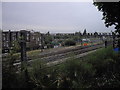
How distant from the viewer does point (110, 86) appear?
370cm

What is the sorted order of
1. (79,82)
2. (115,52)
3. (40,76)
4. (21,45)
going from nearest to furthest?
(79,82) < (40,76) < (21,45) < (115,52)

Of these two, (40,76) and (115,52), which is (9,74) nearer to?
(40,76)

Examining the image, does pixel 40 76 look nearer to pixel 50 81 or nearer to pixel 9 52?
pixel 50 81

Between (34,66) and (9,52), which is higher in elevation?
(9,52)

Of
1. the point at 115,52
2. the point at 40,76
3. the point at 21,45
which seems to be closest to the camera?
the point at 40,76

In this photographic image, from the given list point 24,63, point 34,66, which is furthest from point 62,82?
point 24,63

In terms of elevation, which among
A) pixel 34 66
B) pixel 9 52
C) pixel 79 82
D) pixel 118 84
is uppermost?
pixel 9 52

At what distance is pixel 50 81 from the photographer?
3.37 m

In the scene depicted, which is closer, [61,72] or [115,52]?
[61,72]

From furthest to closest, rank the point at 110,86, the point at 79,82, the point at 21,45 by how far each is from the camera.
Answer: the point at 21,45 < the point at 110,86 < the point at 79,82

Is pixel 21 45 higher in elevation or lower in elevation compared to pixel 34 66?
A: higher

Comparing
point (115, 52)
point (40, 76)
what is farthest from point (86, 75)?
point (115, 52)

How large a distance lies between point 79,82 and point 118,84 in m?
1.29

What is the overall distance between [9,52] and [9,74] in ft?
1.74
